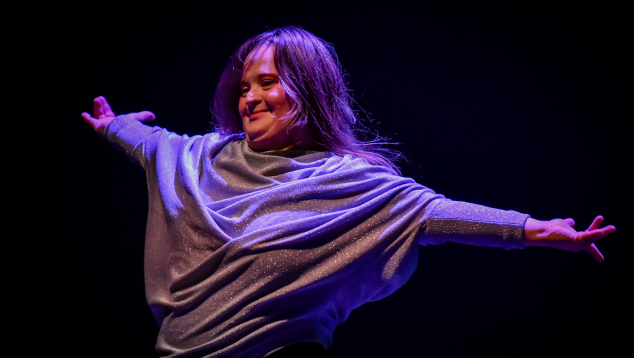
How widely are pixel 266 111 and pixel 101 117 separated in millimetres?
445

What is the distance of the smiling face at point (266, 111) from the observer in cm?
119

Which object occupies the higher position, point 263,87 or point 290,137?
point 263,87

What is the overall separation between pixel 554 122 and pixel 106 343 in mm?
1397

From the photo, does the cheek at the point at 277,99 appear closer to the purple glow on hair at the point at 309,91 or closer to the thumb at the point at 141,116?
the purple glow on hair at the point at 309,91

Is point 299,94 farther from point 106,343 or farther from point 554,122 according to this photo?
point 106,343

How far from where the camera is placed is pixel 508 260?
1.50 m

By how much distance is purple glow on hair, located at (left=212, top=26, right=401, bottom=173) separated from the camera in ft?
4.00

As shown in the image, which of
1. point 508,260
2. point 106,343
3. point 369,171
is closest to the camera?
point 369,171

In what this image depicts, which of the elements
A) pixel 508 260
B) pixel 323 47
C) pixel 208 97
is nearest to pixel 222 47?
pixel 208 97

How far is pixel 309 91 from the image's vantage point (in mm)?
1234

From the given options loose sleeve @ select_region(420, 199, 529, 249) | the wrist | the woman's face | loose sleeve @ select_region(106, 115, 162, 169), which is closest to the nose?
the woman's face

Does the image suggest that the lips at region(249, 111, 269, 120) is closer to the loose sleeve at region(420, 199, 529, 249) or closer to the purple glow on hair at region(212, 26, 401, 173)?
the purple glow on hair at region(212, 26, 401, 173)

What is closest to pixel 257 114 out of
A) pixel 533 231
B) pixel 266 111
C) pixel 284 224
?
pixel 266 111

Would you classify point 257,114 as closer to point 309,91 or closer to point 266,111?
point 266,111
